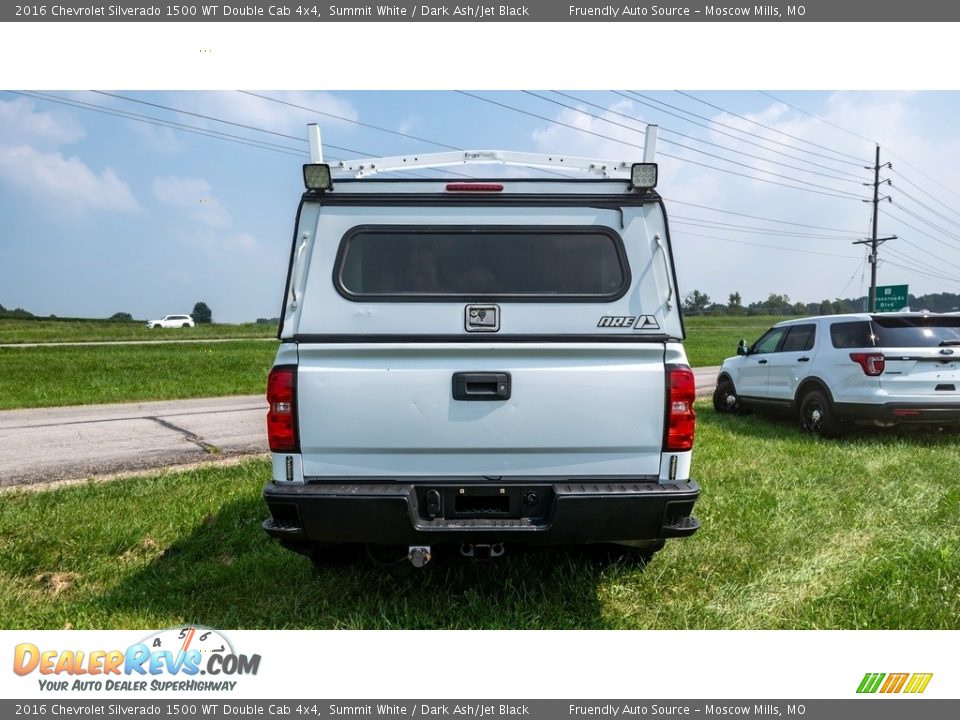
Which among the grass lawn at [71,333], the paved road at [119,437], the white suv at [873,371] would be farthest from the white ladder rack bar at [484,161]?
the grass lawn at [71,333]

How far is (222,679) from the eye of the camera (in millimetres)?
3172

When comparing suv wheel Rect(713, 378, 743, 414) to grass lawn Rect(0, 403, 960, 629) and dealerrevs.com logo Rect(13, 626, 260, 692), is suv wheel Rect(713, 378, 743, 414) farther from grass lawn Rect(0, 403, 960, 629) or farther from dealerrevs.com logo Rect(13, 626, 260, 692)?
dealerrevs.com logo Rect(13, 626, 260, 692)

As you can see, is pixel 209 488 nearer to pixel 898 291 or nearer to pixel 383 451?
pixel 383 451

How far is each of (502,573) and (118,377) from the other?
49.9 feet

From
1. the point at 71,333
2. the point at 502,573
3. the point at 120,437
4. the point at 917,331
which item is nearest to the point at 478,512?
the point at 502,573

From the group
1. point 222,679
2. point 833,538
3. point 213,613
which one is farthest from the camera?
point 833,538

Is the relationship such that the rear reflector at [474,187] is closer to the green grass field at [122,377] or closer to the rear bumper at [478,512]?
the rear bumper at [478,512]

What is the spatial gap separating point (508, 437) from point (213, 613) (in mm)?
2102

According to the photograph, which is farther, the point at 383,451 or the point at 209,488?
the point at 209,488

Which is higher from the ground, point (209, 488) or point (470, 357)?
point (470, 357)

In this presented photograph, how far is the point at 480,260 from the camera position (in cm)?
376

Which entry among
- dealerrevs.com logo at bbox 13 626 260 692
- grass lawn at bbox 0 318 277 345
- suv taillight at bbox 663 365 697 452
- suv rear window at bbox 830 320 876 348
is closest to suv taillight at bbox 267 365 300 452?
dealerrevs.com logo at bbox 13 626 260 692

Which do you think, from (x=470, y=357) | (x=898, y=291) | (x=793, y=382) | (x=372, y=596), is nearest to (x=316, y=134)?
(x=470, y=357)

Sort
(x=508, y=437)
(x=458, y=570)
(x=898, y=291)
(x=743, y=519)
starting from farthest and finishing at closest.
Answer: (x=898, y=291) < (x=743, y=519) < (x=458, y=570) < (x=508, y=437)
